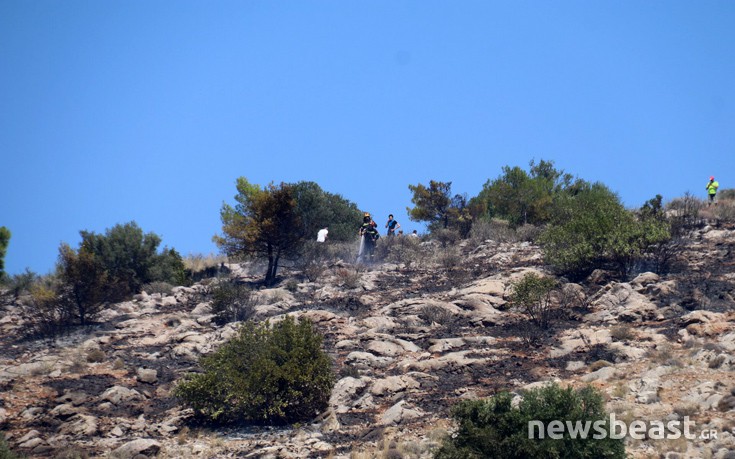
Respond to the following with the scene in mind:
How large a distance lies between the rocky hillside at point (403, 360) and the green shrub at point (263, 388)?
1.26 feet

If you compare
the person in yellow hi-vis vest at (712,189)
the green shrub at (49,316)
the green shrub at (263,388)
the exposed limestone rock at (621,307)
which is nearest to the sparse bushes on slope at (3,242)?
the green shrub at (49,316)

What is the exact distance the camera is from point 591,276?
23469 mm

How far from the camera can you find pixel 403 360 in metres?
18.5

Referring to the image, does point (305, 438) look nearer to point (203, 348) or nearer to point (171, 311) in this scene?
point (203, 348)

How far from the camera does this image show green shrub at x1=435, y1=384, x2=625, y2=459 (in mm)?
11281

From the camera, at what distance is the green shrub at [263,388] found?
1597 cm

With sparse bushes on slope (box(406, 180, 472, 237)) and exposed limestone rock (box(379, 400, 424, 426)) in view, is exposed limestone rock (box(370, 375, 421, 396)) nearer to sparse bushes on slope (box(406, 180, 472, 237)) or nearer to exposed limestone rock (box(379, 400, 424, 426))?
exposed limestone rock (box(379, 400, 424, 426))

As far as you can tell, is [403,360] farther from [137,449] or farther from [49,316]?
[49,316]

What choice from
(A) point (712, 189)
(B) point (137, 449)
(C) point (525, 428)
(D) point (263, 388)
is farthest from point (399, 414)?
(A) point (712, 189)

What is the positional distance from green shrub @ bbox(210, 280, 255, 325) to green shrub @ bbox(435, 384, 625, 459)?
1186 centimetres

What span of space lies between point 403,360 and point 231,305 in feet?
22.9

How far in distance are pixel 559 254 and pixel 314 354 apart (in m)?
10.4

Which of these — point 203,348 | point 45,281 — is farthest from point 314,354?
point 45,281

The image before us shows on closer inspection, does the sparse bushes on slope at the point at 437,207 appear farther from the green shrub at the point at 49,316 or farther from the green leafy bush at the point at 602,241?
the green shrub at the point at 49,316
